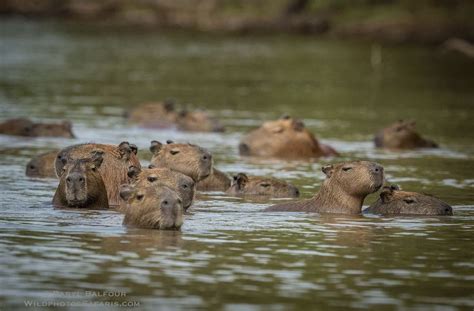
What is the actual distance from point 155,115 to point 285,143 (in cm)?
677

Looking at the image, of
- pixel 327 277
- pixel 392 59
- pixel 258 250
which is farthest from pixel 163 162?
pixel 392 59

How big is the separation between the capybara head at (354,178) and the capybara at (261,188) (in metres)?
2.42

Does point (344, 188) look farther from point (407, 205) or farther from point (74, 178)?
point (74, 178)

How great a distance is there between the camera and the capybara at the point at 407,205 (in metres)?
16.9

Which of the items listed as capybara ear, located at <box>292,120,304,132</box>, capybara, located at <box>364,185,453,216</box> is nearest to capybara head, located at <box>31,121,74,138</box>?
capybara ear, located at <box>292,120,304,132</box>

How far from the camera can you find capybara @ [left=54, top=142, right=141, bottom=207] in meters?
16.4

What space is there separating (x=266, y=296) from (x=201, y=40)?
63087 millimetres

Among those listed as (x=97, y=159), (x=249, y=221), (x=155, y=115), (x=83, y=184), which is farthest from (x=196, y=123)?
(x=83, y=184)

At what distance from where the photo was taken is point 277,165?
2364 centimetres

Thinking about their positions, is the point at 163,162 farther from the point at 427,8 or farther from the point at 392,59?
the point at 427,8

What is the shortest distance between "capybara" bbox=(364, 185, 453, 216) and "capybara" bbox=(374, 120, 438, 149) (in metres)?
9.80

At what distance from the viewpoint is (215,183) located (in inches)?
779

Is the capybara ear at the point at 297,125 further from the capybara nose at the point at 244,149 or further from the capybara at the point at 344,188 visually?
the capybara at the point at 344,188

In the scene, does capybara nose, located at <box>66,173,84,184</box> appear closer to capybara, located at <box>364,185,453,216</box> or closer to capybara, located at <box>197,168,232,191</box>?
capybara, located at <box>364,185,453,216</box>
